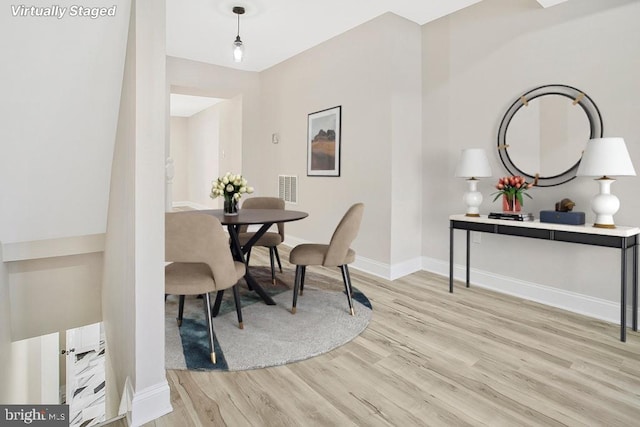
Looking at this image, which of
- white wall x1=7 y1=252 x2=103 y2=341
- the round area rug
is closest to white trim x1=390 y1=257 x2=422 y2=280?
the round area rug

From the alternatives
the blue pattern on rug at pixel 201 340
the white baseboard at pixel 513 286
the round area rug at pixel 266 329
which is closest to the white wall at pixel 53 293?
the round area rug at pixel 266 329

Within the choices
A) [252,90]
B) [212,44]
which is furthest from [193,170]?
[212,44]

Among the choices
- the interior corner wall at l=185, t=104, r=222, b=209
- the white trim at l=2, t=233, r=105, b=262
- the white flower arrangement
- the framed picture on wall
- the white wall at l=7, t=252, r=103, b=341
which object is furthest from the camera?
the interior corner wall at l=185, t=104, r=222, b=209

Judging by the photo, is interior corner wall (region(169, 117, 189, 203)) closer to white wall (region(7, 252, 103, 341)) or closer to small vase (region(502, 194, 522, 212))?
white wall (region(7, 252, 103, 341))

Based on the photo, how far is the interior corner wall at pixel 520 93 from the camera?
8.68 feet

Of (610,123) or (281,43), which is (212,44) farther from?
(610,123)

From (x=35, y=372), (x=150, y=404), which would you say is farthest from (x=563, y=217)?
(x=35, y=372)

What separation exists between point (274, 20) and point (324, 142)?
4.76 ft

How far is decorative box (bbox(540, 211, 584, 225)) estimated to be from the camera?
263cm

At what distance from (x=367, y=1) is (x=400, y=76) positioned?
2.52 feet

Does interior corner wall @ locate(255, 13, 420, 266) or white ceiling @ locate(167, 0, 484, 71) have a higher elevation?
white ceiling @ locate(167, 0, 484, 71)

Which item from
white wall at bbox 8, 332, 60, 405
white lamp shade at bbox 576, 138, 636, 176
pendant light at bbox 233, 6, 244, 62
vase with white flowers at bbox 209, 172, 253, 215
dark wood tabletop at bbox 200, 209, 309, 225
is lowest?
white wall at bbox 8, 332, 60, 405

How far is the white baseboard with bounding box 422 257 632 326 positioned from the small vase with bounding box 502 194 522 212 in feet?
2.21

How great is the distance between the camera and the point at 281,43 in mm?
4543
